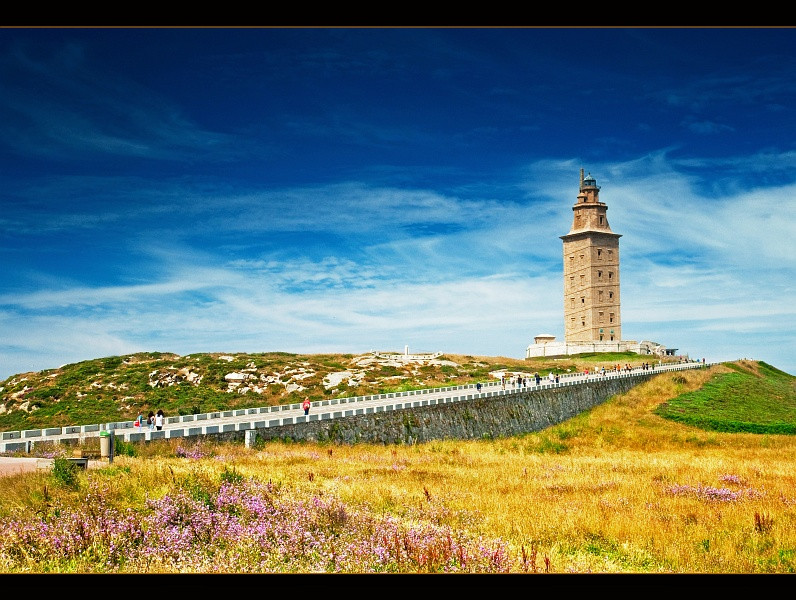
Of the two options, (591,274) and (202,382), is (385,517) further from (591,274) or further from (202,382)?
(591,274)

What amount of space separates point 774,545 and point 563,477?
32.6 feet

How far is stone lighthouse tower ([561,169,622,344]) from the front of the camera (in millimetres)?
112625

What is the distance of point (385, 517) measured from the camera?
11.6m

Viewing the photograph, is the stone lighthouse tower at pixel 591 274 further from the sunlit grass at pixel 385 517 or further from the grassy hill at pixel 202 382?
the sunlit grass at pixel 385 517

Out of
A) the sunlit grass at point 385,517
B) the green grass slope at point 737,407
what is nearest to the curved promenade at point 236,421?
the sunlit grass at point 385,517

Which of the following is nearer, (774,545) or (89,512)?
(89,512)

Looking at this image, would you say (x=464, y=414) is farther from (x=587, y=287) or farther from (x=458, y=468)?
(x=587, y=287)

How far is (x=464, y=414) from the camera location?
3712cm

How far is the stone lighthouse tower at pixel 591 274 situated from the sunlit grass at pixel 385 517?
90289mm

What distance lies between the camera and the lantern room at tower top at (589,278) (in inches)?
4424

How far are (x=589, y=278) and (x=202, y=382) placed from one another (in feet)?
237

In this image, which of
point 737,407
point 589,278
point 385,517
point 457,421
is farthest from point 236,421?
point 589,278
